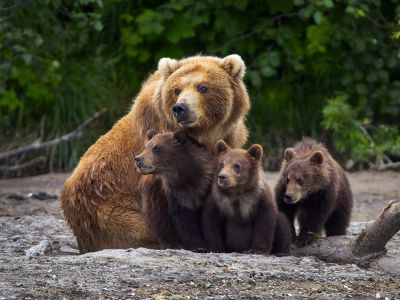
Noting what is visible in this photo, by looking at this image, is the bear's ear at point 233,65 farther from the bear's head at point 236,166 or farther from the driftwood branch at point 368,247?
the driftwood branch at point 368,247

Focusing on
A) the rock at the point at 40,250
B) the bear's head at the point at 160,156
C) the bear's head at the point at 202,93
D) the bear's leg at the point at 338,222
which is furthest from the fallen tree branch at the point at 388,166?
the rock at the point at 40,250

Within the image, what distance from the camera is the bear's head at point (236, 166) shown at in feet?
19.6

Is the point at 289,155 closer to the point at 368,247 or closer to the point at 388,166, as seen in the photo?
the point at 368,247

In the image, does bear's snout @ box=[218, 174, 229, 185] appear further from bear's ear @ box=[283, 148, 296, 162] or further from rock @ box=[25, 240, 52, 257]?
rock @ box=[25, 240, 52, 257]

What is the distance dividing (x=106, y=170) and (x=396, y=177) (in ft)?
17.5

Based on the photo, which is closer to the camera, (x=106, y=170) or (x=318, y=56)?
(x=106, y=170)

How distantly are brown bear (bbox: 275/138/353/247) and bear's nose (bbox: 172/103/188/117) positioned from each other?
0.77 metres

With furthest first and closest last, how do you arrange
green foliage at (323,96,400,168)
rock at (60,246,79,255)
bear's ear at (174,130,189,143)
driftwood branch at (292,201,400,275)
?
green foliage at (323,96,400,168)
rock at (60,246,79,255)
bear's ear at (174,130,189,143)
driftwood branch at (292,201,400,275)

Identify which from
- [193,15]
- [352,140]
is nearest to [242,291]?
[352,140]

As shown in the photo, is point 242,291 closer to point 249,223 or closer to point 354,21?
point 249,223

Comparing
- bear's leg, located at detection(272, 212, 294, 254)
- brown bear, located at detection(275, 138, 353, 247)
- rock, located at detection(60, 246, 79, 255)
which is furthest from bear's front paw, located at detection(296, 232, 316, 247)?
rock, located at detection(60, 246, 79, 255)

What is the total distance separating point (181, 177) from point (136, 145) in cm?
58

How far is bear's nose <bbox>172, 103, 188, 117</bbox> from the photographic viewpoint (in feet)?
20.3

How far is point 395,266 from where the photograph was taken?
19.4 feet
